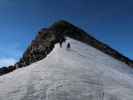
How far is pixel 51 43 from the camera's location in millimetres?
76062

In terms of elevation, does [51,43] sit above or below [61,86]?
above

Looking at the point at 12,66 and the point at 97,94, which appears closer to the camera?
the point at 97,94

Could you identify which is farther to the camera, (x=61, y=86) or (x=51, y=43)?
(x=51, y=43)

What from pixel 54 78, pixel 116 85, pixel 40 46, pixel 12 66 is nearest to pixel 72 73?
pixel 54 78

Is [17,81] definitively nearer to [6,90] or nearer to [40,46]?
[6,90]

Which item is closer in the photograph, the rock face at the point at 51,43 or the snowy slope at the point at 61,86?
the snowy slope at the point at 61,86

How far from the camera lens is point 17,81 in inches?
1161

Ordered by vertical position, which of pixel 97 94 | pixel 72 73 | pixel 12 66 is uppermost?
pixel 12 66

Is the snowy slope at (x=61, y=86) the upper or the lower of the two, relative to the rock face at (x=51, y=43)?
lower

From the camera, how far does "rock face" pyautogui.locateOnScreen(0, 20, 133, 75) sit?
73875 millimetres

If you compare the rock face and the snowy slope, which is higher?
the rock face

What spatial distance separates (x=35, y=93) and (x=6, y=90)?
2.96 metres

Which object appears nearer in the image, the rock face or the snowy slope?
the snowy slope

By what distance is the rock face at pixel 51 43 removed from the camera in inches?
2908
